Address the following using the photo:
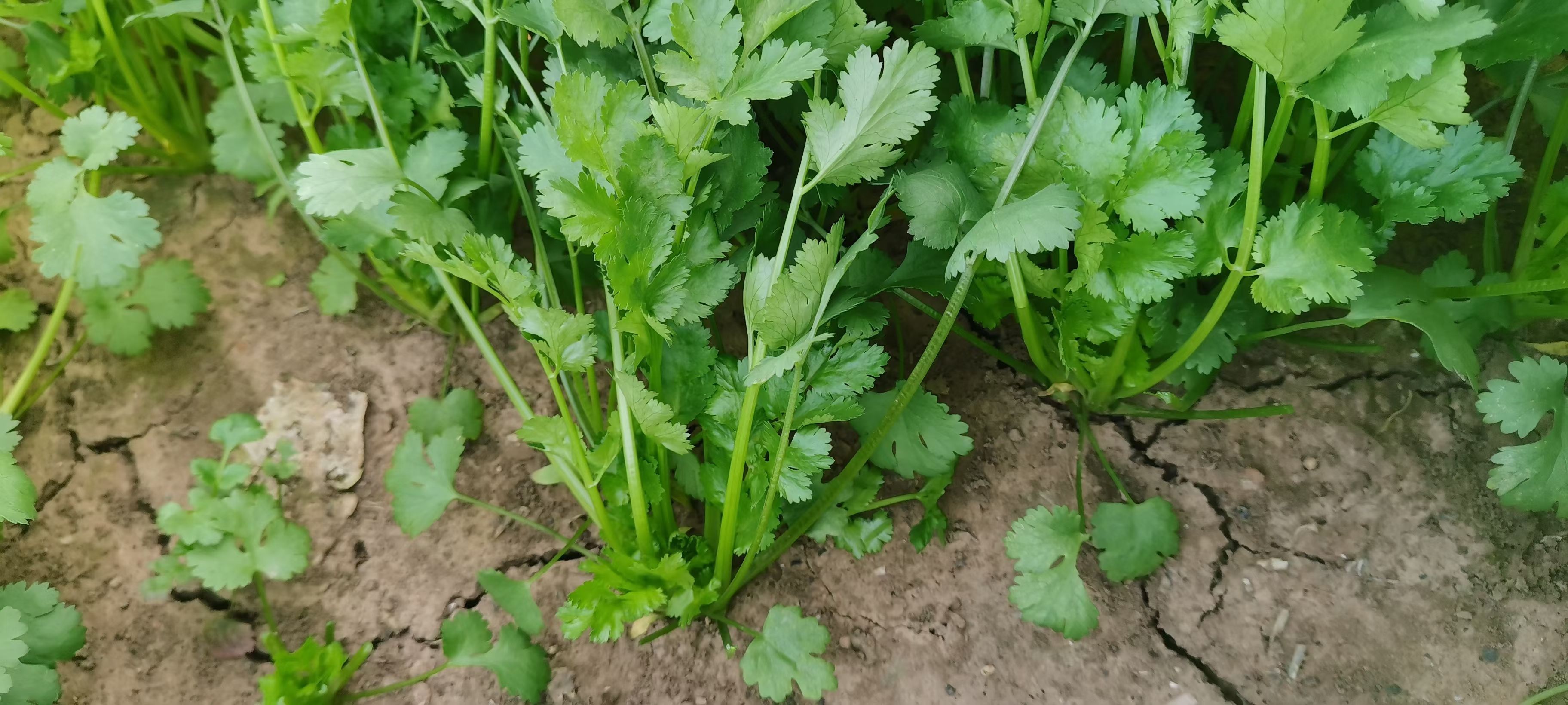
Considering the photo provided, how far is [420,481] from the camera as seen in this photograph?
127cm

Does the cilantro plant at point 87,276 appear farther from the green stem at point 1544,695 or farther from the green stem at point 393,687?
the green stem at point 1544,695

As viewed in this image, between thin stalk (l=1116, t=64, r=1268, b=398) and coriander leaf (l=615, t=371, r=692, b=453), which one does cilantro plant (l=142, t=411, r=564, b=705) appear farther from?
thin stalk (l=1116, t=64, r=1268, b=398)

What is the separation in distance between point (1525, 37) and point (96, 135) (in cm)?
188

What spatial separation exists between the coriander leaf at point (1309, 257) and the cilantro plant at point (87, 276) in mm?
1492

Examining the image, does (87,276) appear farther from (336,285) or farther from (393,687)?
(393,687)

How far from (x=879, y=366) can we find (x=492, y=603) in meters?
0.71

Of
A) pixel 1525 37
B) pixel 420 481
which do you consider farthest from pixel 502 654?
pixel 1525 37

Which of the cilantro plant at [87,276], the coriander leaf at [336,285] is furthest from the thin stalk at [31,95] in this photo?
the coriander leaf at [336,285]

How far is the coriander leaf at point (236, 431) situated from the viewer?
1329mm

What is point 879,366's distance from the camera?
1080mm

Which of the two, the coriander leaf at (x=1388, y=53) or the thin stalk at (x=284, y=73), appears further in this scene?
the thin stalk at (x=284, y=73)

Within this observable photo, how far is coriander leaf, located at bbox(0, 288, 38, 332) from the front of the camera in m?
1.43

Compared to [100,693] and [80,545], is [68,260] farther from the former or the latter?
[100,693]

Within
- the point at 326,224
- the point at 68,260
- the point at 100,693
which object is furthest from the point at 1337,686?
the point at 68,260
